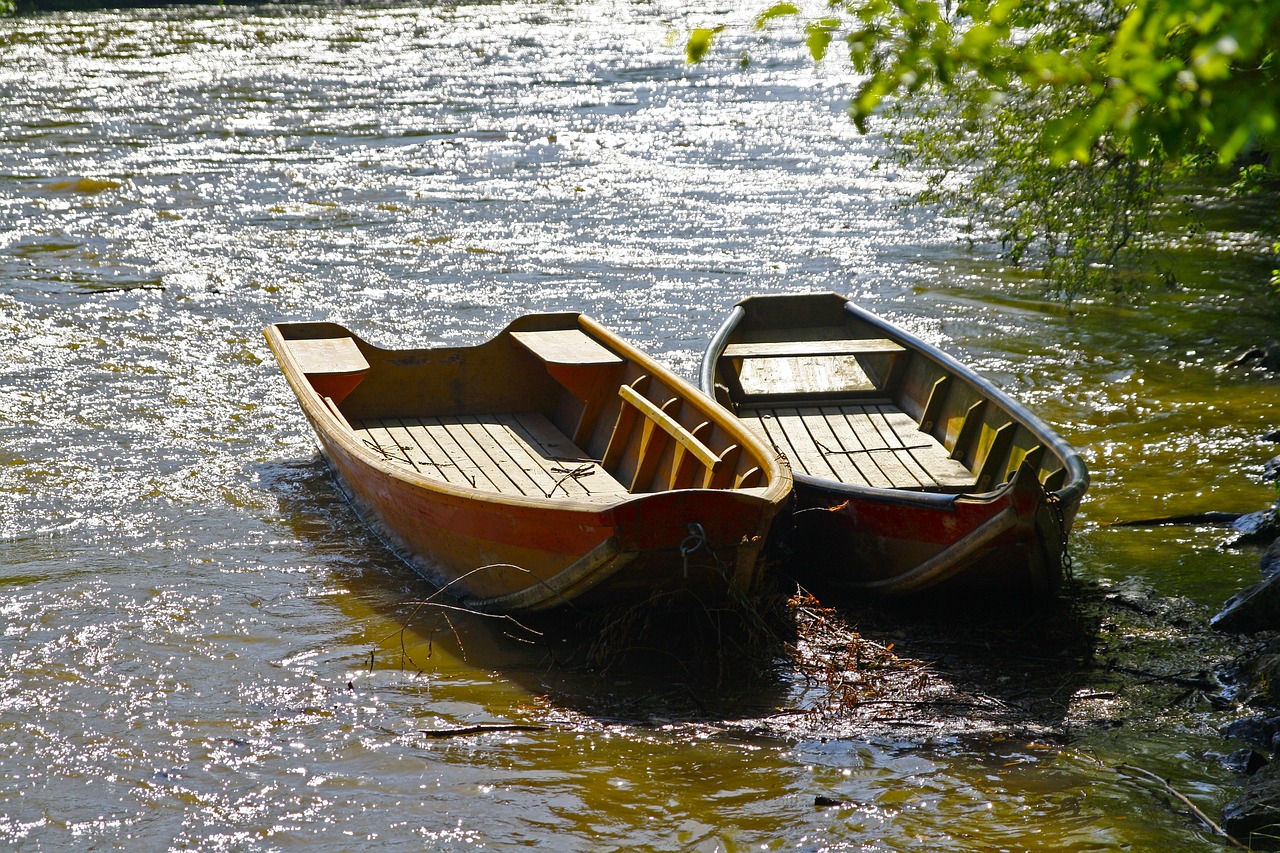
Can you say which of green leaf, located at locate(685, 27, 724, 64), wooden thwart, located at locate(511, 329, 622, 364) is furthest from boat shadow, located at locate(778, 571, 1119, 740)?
green leaf, located at locate(685, 27, 724, 64)

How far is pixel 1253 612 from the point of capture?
629 cm

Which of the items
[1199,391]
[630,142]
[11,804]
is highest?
[630,142]

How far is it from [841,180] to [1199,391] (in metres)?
9.92

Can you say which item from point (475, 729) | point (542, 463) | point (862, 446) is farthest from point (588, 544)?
point (862, 446)

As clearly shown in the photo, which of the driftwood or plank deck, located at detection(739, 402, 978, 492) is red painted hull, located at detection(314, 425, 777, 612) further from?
the driftwood

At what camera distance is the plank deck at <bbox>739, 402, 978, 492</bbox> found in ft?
24.5

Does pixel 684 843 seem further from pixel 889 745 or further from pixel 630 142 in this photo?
pixel 630 142

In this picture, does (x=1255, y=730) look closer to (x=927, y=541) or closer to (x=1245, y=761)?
(x=1245, y=761)

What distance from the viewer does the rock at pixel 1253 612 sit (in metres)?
6.23

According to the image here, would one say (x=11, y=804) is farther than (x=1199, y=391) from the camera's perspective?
No

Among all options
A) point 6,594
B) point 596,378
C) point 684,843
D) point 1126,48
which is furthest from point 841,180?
point 1126,48

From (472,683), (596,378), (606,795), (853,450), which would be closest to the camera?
(606,795)

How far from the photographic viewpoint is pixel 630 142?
73.7 feet

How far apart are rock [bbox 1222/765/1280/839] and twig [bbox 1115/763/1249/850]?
0.13 feet
